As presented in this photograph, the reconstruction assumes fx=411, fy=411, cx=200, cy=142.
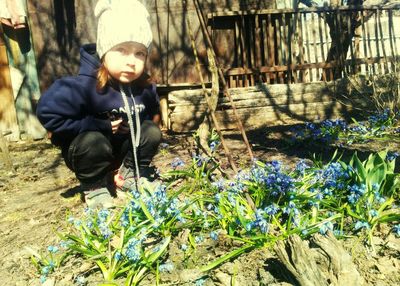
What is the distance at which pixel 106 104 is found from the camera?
9.78 ft

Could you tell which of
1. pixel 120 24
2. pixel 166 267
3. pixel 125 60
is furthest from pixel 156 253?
pixel 120 24

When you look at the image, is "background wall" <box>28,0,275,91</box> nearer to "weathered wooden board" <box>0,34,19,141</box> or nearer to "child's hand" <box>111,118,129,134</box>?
"weathered wooden board" <box>0,34,19,141</box>

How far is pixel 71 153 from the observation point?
3064 millimetres

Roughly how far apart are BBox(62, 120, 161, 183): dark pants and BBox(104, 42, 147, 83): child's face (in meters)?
0.51

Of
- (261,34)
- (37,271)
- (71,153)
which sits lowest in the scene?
(37,271)

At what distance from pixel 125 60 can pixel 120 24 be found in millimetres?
237

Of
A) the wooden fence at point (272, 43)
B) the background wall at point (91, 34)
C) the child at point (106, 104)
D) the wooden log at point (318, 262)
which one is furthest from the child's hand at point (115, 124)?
the wooden fence at point (272, 43)

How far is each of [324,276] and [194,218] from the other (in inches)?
36.1

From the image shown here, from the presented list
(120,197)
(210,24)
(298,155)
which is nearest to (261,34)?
(210,24)

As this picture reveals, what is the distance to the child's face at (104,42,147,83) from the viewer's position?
2783mm

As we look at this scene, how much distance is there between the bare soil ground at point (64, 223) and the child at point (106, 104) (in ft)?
1.53

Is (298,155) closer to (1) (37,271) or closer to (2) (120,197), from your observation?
(2) (120,197)

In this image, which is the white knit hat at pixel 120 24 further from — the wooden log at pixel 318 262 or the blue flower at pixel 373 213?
the blue flower at pixel 373 213

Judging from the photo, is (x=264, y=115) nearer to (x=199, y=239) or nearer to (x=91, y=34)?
(x=91, y=34)
